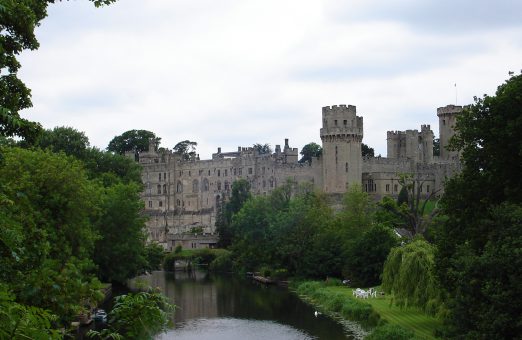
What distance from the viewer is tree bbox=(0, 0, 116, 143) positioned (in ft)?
44.3

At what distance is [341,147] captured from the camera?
85438 mm

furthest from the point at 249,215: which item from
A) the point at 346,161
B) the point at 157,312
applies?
the point at 157,312

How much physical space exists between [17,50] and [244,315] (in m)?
29.4

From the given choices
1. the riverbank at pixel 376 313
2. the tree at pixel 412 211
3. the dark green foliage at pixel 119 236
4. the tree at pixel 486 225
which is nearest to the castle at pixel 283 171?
the tree at pixel 412 211

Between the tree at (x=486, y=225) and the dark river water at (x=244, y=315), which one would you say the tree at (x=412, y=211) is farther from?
the tree at (x=486, y=225)

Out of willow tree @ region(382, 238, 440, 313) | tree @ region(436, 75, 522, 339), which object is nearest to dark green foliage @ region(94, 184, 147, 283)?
willow tree @ region(382, 238, 440, 313)

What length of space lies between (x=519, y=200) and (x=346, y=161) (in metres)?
62.2

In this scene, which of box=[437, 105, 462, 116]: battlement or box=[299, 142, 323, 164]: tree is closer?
box=[437, 105, 462, 116]: battlement

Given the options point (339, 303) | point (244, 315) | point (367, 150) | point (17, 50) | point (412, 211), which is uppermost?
point (367, 150)

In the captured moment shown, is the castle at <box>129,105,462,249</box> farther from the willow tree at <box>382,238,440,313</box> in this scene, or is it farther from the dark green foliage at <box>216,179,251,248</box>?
the willow tree at <box>382,238,440,313</box>

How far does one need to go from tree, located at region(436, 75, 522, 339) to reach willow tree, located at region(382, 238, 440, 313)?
22.6ft

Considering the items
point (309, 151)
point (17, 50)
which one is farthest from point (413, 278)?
point (309, 151)

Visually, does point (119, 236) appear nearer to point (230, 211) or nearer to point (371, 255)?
point (371, 255)

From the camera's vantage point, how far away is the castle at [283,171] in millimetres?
85750
